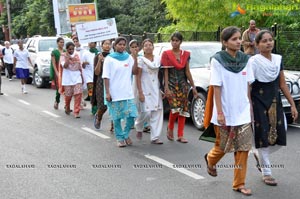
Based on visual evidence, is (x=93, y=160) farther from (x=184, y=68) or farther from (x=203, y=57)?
(x=203, y=57)

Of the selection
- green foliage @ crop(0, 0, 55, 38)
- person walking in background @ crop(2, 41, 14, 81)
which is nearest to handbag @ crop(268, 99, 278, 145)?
person walking in background @ crop(2, 41, 14, 81)

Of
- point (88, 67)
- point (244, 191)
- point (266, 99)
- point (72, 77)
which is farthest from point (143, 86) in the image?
point (88, 67)

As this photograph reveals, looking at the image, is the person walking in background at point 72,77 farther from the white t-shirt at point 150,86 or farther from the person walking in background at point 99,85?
the white t-shirt at point 150,86

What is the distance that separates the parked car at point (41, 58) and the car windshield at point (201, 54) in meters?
8.27

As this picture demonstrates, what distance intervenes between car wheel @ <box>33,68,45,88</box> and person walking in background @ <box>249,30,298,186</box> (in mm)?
12800

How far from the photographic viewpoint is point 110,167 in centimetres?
678

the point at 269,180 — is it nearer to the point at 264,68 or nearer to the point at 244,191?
the point at 244,191

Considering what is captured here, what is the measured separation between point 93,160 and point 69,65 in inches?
168

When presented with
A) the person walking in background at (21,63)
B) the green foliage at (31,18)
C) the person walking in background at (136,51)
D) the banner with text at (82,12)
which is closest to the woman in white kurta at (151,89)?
the person walking in background at (136,51)

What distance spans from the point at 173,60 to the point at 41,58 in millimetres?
10620

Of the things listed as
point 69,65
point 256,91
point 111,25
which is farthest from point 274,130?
point 69,65

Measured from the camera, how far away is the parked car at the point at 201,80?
899 cm

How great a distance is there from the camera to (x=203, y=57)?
10.1m

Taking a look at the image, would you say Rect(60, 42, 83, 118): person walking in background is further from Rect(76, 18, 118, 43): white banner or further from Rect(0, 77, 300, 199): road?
Rect(0, 77, 300, 199): road
